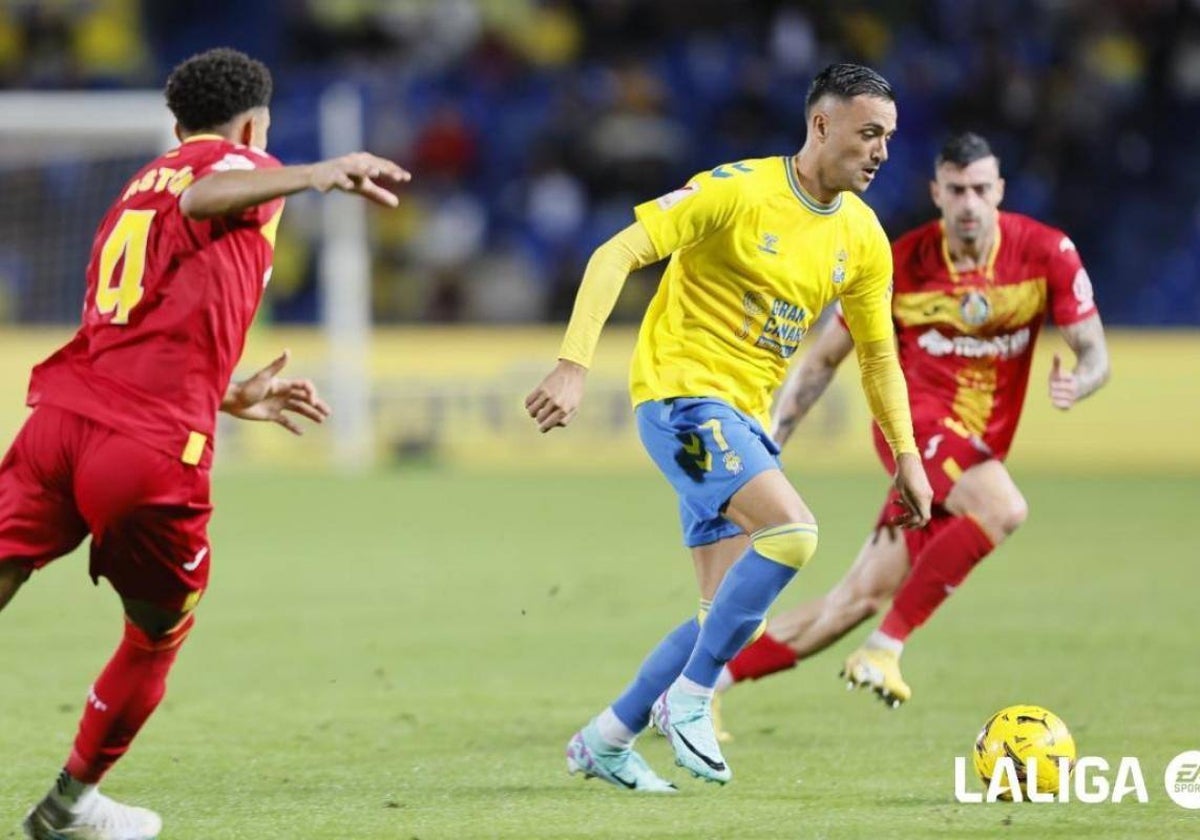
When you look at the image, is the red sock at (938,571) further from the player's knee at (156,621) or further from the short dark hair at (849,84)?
the player's knee at (156,621)

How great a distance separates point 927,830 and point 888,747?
164cm

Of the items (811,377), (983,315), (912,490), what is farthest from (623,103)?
(912,490)

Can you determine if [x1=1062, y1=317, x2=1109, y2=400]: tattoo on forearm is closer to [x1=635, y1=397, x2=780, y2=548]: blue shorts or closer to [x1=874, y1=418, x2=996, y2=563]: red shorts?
[x1=874, y1=418, x2=996, y2=563]: red shorts

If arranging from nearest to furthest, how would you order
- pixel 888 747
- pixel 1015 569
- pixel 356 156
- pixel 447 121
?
1. pixel 356 156
2. pixel 888 747
3. pixel 1015 569
4. pixel 447 121

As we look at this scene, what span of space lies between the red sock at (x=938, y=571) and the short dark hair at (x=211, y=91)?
3625 millimetres

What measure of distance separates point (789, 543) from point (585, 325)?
0.98 meters

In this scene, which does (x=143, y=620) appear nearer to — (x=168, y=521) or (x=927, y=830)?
(x=168, y=521)

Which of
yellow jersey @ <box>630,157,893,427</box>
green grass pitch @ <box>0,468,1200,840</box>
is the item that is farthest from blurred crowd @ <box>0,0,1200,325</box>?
yellow jersey @ <box>630,157,893,427</box>

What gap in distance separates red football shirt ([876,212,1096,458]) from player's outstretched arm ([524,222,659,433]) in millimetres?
2599

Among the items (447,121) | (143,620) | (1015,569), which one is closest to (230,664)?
(143,620)

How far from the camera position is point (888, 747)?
7645mm

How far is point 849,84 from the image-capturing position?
6672 mm

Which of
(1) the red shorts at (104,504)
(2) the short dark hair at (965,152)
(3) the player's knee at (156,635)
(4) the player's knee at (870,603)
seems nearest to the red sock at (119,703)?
(3) the player's knee at (156,635)

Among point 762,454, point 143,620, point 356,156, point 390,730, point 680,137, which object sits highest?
point 680,137
